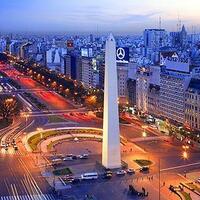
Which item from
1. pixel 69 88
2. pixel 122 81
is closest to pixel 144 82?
pixel 122 81

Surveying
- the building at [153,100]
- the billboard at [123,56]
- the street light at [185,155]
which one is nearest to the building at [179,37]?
the billboard at [123,56]

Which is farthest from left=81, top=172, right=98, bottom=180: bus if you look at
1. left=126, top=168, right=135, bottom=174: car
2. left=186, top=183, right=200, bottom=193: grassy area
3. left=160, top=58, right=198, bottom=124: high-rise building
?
left=160, top=58, right=198, bottom=124: high-rise building

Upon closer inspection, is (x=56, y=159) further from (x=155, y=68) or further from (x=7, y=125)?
(x=155, y=68)

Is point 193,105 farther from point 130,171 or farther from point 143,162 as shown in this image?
point 130,171

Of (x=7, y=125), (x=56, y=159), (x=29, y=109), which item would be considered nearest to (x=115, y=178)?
(x=56, y=159)

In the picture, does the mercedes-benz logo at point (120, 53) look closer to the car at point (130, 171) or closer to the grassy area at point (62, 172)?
the grassy area at point (62, 172)

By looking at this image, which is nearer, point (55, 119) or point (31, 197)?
point (31, 197)

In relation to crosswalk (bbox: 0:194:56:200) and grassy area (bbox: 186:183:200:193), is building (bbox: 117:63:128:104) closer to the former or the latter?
grassy area (bbox: 186:183:200:193)
